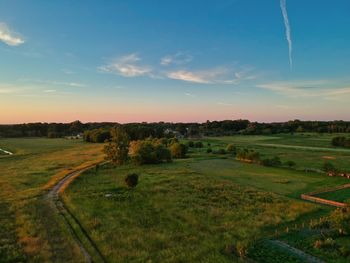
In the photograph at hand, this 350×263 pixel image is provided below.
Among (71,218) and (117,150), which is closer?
(71,218)

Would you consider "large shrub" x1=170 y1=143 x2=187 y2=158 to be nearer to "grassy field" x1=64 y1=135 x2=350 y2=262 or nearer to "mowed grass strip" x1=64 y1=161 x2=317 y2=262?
"grassy field" x1=64 y1=135 x2=350 y2=262

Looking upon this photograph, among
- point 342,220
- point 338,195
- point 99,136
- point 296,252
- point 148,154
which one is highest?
point 99,136

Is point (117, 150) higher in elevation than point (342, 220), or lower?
higher

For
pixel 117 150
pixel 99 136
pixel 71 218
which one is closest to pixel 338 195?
pixel 71 218

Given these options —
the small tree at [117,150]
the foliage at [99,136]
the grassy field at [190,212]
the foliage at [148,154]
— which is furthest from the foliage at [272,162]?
the foliage at [99,136]

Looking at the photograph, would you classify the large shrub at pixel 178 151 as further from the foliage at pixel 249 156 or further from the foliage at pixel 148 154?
the foliage at pixel 249 156

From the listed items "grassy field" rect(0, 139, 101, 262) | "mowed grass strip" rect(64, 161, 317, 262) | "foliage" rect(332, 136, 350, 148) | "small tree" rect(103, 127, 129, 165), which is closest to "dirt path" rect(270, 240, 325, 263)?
"mowed grass strip" rect(64, 161, 317, 262)

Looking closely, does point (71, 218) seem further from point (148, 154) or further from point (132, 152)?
point (132, 152)

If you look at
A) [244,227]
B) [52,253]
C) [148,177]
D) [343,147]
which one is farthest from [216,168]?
[343,147]

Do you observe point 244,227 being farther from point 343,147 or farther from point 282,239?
point 343,147
